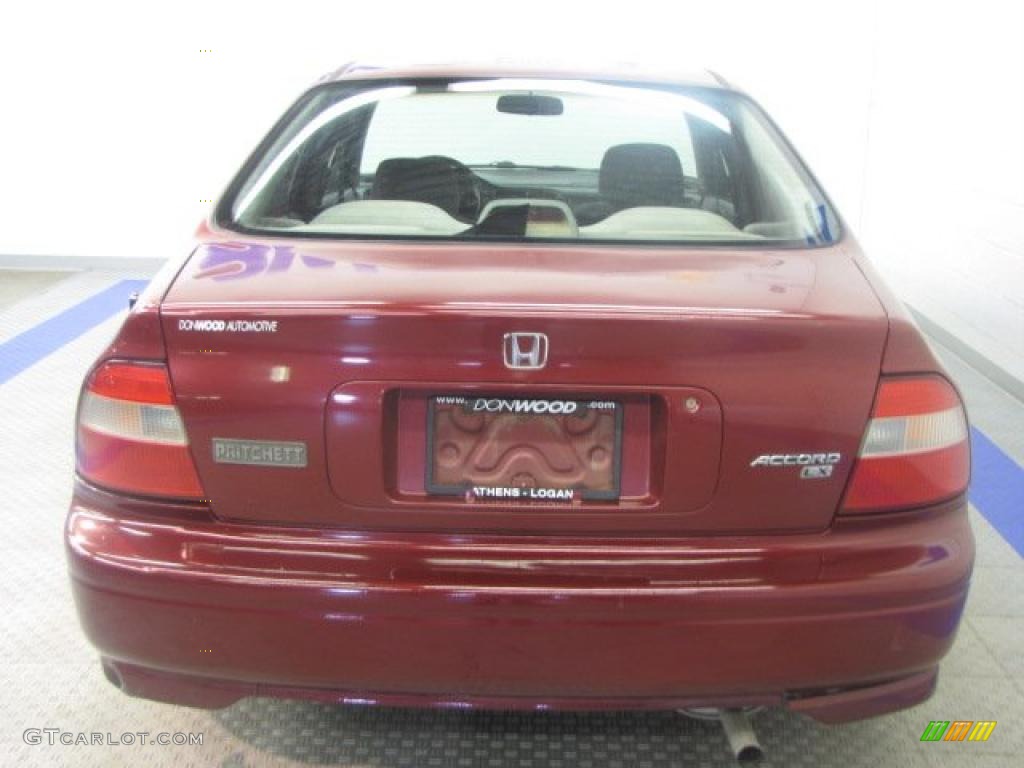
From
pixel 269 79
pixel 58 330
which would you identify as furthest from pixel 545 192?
pixel 269 79

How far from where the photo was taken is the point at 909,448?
1.70 meters

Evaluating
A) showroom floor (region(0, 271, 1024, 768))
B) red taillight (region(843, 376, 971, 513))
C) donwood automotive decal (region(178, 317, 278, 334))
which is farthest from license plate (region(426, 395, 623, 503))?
showroom floor (region(0, 271, 1024, 768))

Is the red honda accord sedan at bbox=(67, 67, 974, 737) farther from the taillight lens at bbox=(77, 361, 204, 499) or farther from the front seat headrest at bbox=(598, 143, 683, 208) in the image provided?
the front seat headrest at bbox=(598, 143, 683, 208)

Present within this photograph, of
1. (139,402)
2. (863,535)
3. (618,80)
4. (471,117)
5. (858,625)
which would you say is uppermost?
(618,80)

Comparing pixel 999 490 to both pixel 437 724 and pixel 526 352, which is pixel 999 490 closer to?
pixel 437 724

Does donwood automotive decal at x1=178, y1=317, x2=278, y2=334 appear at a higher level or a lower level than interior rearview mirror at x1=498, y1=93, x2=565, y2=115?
lower

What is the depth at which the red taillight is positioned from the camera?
167 cm

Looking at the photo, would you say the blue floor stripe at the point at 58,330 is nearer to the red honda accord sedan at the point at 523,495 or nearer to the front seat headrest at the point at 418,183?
the front seat headrest at the point at 418,183

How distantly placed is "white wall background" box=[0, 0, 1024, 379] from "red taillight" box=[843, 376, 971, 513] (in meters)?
4.85

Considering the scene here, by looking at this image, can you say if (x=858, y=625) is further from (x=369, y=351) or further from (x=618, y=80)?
(x=618, y=80)

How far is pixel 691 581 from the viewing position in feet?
5.32

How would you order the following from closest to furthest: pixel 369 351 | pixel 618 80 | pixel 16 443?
1. pixel 369 351
2. pixel 618 80
3. pixel 16 443

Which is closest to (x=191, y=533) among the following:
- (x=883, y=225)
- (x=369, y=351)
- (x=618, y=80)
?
(x=369, y=351)

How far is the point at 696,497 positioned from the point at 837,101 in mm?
6014
